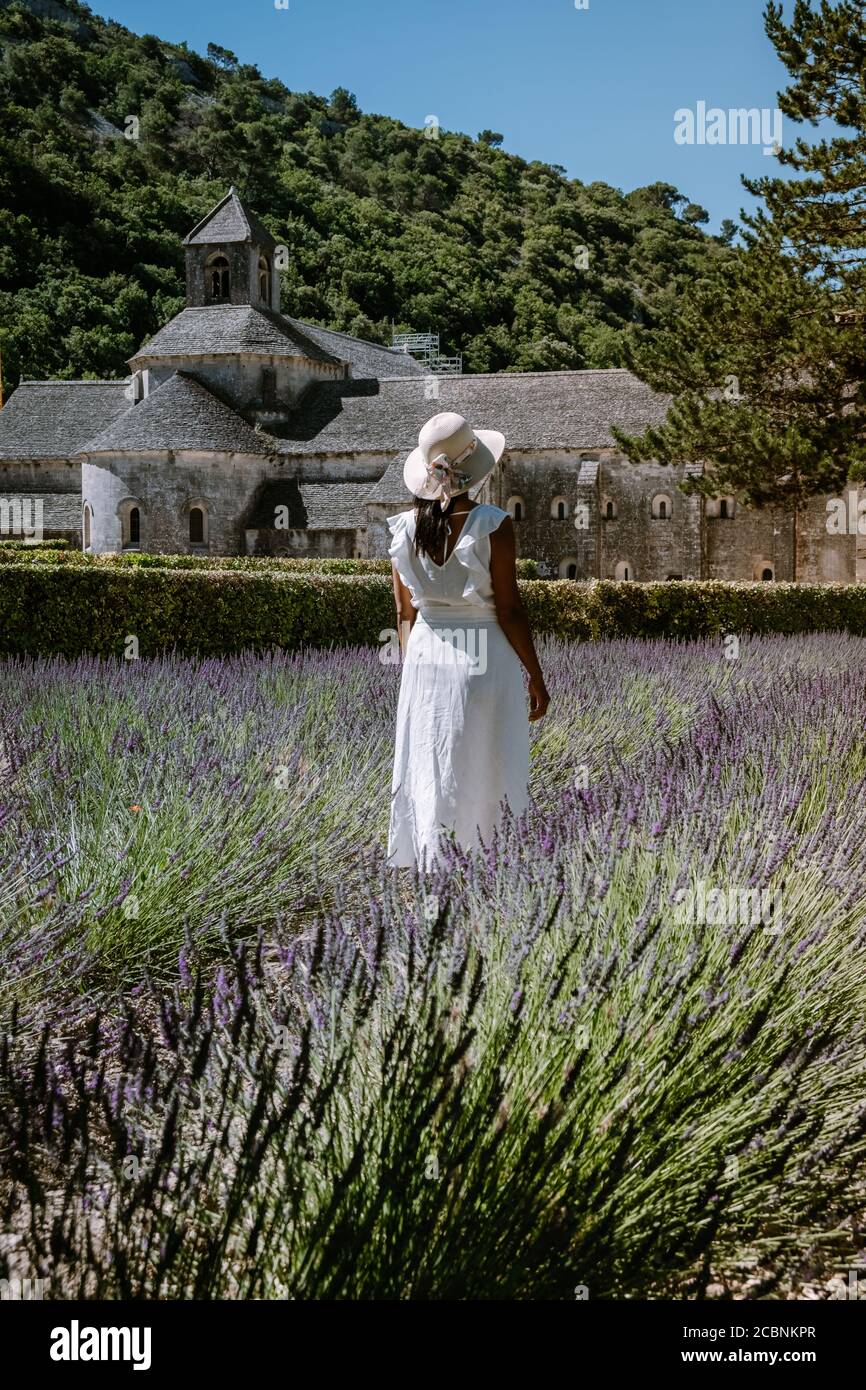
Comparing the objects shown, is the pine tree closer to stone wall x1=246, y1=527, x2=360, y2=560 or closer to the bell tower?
stone wall x1=246, y1=527, x2=360, y2=560

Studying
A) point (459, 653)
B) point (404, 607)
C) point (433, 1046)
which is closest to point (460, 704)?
point (459, 653)

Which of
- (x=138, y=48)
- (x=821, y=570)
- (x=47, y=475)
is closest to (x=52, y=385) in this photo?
(x=47, y=475)

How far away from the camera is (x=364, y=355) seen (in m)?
56.8

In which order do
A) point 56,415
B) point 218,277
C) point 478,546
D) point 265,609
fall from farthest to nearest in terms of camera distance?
point 56,415 < point 218,277 < point 265,609 < point 478,546

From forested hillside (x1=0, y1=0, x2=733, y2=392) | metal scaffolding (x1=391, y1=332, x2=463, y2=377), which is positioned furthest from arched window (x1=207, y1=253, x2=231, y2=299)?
forested hillside (x1=0, y1=0, x2=733, y2=392)

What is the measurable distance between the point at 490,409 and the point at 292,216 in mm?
66271

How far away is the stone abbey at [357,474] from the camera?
3866cm

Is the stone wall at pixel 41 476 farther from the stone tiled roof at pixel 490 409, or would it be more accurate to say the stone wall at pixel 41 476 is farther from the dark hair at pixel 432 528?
the dark hair at pixel 432 528

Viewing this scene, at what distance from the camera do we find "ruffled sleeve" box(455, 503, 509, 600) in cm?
445

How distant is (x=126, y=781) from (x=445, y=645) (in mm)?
1458

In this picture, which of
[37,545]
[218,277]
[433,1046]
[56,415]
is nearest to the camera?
[433,1046]

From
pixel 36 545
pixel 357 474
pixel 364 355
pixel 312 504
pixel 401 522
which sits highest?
pixel 364 355

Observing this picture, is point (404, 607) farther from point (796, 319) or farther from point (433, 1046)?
point (796, 319)

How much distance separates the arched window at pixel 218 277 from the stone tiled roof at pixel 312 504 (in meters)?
12.5
